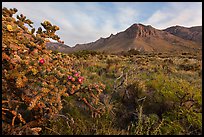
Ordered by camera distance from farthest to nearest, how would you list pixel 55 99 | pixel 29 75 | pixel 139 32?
1. pixel 139 32
2. pixel 55 99
3. pixel 29 75

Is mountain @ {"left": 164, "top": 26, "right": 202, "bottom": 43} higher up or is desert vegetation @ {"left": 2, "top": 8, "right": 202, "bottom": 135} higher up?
mountain @ {"left": 164, "top": 26, "right": 202, "bottom": 43}

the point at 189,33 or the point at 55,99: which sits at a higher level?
the point at 189,33

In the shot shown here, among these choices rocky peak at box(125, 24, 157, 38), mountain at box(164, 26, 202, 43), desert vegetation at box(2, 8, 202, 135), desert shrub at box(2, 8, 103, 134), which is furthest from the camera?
mountain at box(164, 26, 202, 43)

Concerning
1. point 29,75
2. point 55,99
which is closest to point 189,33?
point 55,99

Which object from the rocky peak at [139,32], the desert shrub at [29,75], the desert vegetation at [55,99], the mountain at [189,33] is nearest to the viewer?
the desert shrub at [29,75]

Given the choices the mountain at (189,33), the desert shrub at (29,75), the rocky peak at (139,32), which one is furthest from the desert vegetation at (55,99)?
the mountain at (189,33)

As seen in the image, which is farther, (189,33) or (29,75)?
(189,33)

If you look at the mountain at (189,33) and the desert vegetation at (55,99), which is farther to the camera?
the mountain at (189,33)

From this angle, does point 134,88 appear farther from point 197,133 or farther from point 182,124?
point 197,133

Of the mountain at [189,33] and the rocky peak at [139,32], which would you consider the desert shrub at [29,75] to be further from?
the mountain at [189,33]

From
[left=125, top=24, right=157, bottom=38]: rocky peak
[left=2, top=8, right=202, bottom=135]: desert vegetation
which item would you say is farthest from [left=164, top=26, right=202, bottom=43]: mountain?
[left=2, top=8, right=202, bottom=135]: desert vegetation

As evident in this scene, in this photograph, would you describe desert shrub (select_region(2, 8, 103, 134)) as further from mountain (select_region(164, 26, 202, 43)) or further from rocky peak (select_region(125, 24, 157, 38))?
mountain (select_region(164, 26, 202, 43))

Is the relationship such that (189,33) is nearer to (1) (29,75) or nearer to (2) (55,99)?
(2) (55,99)

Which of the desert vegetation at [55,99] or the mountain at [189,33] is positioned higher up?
the mountain at [189,33]
